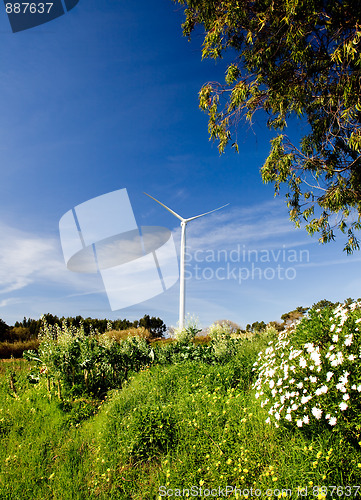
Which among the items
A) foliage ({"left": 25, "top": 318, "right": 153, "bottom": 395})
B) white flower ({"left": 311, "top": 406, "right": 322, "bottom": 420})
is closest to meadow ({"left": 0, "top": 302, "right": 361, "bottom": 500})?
white flower ({"left": 311, "top": 406, "right": 322, "bottom": 420})

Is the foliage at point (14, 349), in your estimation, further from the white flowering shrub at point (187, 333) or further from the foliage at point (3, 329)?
the white flowering shrub at point (187, 333)

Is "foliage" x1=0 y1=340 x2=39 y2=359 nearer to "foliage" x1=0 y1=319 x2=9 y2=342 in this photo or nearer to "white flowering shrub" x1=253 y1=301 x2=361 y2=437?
"foliage" x1=0 y1=319 x2=9 y2=342

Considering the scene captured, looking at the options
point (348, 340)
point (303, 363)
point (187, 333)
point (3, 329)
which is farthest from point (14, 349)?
point (348, 340)

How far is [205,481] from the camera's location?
3010mm

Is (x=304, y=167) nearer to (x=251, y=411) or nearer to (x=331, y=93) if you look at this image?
(x=331, y=93)

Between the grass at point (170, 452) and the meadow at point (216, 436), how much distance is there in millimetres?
12

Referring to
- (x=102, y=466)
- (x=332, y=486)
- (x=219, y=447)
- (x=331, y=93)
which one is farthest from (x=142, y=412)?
(x=331, y=93)

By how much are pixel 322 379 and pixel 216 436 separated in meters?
1.26

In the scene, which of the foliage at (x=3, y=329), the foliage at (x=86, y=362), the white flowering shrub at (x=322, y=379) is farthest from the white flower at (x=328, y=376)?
the foliage at (x=3, y=329)

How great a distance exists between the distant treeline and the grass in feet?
26.9

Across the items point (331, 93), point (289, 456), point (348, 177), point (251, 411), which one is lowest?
point (289, 456)

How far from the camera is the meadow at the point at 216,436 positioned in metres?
2.86

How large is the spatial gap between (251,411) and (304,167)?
10410 millimetres

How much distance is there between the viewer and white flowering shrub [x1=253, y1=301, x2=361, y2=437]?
9.59 feet
